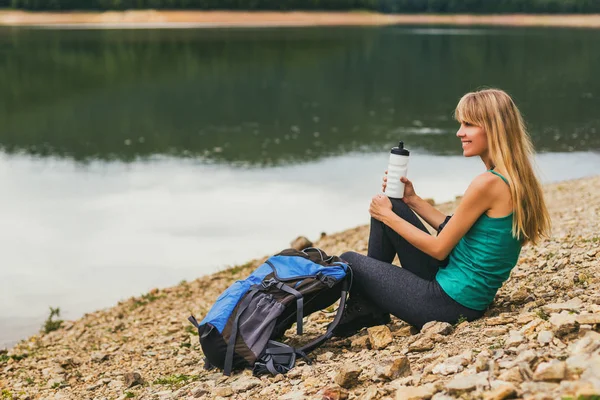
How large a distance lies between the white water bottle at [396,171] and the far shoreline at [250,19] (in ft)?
272

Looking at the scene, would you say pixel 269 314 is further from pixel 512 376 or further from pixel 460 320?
pixel 512 376

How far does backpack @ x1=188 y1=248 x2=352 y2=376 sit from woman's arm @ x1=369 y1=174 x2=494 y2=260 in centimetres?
44

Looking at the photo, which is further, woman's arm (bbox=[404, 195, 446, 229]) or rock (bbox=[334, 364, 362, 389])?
woman's arm (bbox=[404, 195, 446, 229])

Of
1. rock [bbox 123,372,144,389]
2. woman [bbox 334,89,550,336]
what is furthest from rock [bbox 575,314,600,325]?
rock [bbox 123,372,144,389]

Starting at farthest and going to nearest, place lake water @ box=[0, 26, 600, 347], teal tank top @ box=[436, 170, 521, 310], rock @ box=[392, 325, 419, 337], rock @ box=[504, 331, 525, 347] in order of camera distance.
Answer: lake water @ box=[0, 26, 600, 347], rock @ box=[392, 325, 419, 337], teal tank top @ box=[436, 170, 521, 310], rock @ box=[504, 331, 525, 347]

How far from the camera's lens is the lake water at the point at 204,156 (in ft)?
31.4

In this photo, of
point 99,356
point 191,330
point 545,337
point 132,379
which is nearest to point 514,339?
point 545,337

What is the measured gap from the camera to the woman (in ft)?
13.0

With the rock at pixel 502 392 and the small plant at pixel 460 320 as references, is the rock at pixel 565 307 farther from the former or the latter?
the rock at pixel 502 392

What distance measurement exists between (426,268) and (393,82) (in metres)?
27.2

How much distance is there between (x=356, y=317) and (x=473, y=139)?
142 cm

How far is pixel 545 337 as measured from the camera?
11.7 ft

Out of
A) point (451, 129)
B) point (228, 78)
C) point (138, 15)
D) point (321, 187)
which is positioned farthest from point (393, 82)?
point (138, 15)

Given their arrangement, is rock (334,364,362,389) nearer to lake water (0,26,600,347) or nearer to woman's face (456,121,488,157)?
woman's face (456,121,488,157)
